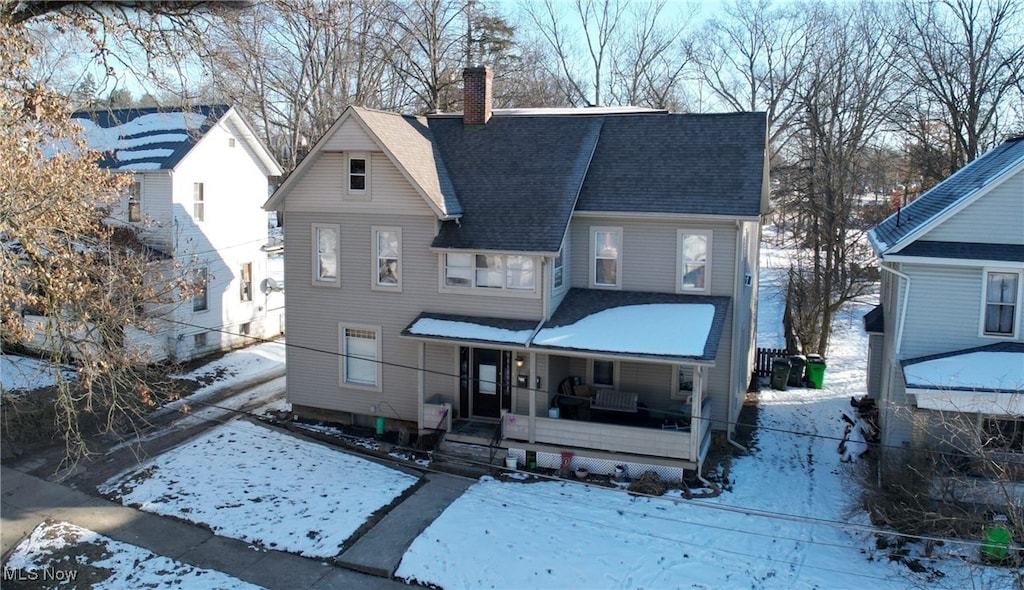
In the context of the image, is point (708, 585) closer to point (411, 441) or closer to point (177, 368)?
point (411, 441)

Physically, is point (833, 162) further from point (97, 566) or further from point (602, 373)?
point (97, 566)

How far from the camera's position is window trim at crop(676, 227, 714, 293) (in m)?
19.5

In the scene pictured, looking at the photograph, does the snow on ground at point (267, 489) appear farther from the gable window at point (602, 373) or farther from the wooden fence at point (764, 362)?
the wooden fence at point (764, 362)

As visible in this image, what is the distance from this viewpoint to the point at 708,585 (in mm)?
13602

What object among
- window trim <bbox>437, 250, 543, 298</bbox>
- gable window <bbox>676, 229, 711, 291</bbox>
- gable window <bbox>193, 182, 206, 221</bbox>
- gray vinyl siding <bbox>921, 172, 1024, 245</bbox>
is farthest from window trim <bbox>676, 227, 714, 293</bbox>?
gable window <bbox>193, 182, 206, 221</bbox>

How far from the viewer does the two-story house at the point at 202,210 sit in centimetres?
2578

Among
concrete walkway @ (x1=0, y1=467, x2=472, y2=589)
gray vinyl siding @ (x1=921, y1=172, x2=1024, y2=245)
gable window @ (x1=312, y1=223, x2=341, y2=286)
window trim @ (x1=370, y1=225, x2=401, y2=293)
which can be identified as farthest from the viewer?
gable window @ (x1=312, y1=223, x2=341, y2=286)

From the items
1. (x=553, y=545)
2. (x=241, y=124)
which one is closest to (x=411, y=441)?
(x=553, y=545)

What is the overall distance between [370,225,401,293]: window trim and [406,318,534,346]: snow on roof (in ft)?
4.36

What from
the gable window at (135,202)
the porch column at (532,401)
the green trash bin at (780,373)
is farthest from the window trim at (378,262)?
the green trash bin at (780,373)

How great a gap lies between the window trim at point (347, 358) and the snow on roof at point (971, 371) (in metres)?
12.2

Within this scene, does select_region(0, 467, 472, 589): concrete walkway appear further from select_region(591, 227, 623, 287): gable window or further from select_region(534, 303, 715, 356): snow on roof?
select_region(591, 227, 623, 287): gable window

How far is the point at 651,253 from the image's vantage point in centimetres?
2000

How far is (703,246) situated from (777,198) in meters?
19.1
